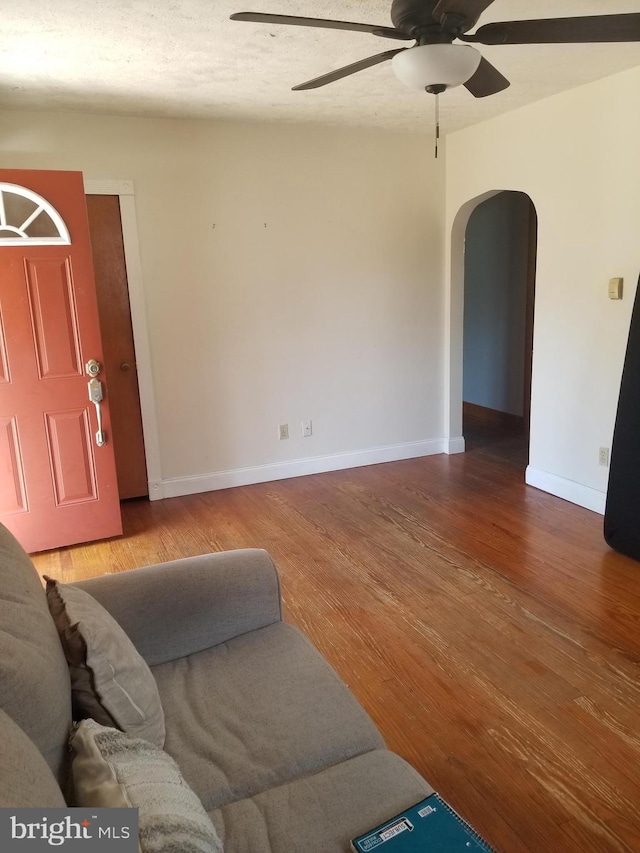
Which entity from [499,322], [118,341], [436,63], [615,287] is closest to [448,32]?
[436,63]

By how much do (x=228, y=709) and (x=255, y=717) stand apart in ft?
0.25

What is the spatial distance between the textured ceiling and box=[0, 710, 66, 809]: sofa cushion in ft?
8.08

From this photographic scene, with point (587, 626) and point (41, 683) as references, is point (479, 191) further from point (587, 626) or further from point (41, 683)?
point (41, 683)

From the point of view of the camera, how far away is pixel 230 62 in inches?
116

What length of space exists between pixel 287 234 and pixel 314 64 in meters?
1.47

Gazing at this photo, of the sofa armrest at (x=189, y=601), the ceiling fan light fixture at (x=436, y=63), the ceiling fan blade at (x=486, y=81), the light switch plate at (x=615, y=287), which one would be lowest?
the sofa armrest at (x=189, y=601)

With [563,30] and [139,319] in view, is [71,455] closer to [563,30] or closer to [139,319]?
[139,319]

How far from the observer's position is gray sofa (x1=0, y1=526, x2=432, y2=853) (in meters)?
1.09

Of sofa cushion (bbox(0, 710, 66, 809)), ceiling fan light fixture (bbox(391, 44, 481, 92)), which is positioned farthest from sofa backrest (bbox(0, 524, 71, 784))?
ceiling fan light fixture (bbox(391, 44, 481, 92))

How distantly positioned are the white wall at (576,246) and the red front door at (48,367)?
2.75 m

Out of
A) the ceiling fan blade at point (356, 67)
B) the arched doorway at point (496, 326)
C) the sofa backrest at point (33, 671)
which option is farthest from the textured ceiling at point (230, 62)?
the sofa backrest at point (33, 671)

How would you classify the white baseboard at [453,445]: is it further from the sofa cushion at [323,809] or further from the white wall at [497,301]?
the sofa cushion at [323,809]

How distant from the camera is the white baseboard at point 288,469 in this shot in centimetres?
440

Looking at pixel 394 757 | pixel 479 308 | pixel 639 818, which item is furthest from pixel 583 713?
pixel 479 308
